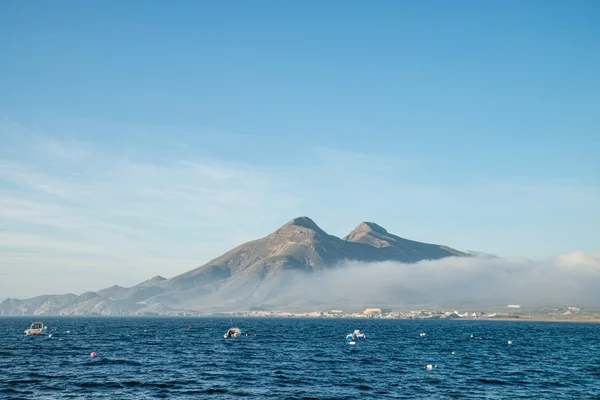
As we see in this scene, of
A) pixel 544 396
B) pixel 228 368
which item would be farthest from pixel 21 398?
pixel 544 396

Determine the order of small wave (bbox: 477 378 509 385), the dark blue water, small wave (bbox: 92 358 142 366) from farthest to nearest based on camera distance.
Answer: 1. small wave (bbox: 92 358 142 366)
2. small wave (bbox: 477 378 509 385)
3. the dark blue water

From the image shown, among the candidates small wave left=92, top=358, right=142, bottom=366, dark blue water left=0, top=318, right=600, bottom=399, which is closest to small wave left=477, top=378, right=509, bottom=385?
dark blue water left=0, top=318, right=600, bottom=399

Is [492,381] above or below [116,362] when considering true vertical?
below

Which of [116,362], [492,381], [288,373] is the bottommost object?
[492,381]

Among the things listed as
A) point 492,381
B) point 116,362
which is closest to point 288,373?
point 492,381

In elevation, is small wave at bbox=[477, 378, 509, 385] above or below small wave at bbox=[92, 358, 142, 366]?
below

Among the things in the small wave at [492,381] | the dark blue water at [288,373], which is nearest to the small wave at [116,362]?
the dark blue water at [288,373]

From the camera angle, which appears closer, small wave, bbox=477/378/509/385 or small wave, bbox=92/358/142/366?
small wave, bbox=477/378/509/385

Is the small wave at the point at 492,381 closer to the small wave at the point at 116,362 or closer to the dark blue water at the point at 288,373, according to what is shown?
the dark blue water at the point at 288,373

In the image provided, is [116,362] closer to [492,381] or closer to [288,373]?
[288,373]

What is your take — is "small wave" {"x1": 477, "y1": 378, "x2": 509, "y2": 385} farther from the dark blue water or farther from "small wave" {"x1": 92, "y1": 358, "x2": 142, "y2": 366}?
"small wave" {"x1": 92, "y1": 358, "x2": 142, "y2": 366}

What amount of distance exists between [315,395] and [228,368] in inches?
1162

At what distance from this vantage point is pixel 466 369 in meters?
103

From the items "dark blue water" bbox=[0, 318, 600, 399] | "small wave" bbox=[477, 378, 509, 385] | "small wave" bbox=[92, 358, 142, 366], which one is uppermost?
"small wave" bbox=[92, 358, 142, 366]
